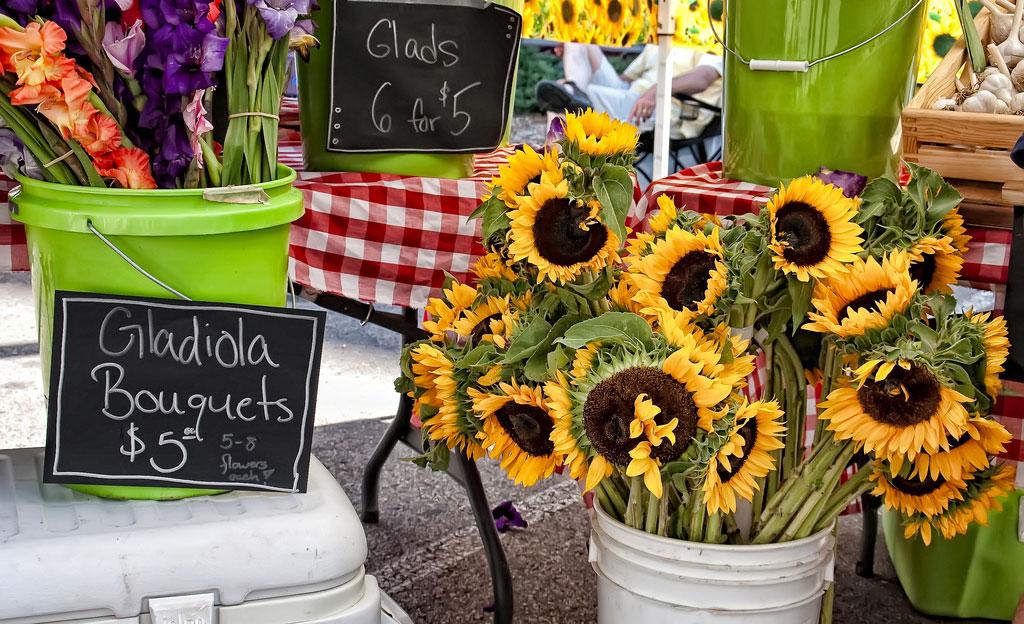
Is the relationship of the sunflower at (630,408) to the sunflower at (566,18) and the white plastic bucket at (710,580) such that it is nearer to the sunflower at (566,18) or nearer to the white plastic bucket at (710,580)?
the white plastic bucket at (710,580)

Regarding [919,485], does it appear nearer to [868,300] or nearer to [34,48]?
[868,300]

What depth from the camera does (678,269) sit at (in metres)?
0.90

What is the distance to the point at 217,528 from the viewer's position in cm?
78

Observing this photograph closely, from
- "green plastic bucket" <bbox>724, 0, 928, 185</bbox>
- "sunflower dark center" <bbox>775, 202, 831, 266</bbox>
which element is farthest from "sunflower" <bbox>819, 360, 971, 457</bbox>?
"green plastic bucket" <bbox>724, 0, 928, 185</bbox>

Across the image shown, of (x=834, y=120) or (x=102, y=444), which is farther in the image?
(x=834, y=120)

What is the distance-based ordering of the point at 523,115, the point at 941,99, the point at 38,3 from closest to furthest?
1. the point at 38,3
2. the point at 941,99
3. the point at 523,115

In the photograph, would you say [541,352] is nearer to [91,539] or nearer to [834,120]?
[91,539]

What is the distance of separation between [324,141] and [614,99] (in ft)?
17.9

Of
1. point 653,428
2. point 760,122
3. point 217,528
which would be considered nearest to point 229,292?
point 217,528

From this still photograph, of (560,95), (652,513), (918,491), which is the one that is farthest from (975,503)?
(560,95)

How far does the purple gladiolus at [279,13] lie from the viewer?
0.76 metres

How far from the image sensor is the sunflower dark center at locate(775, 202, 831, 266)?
849 mm

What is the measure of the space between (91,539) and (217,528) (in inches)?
3.4

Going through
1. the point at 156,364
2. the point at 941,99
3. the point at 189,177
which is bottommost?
the point at 156,364
